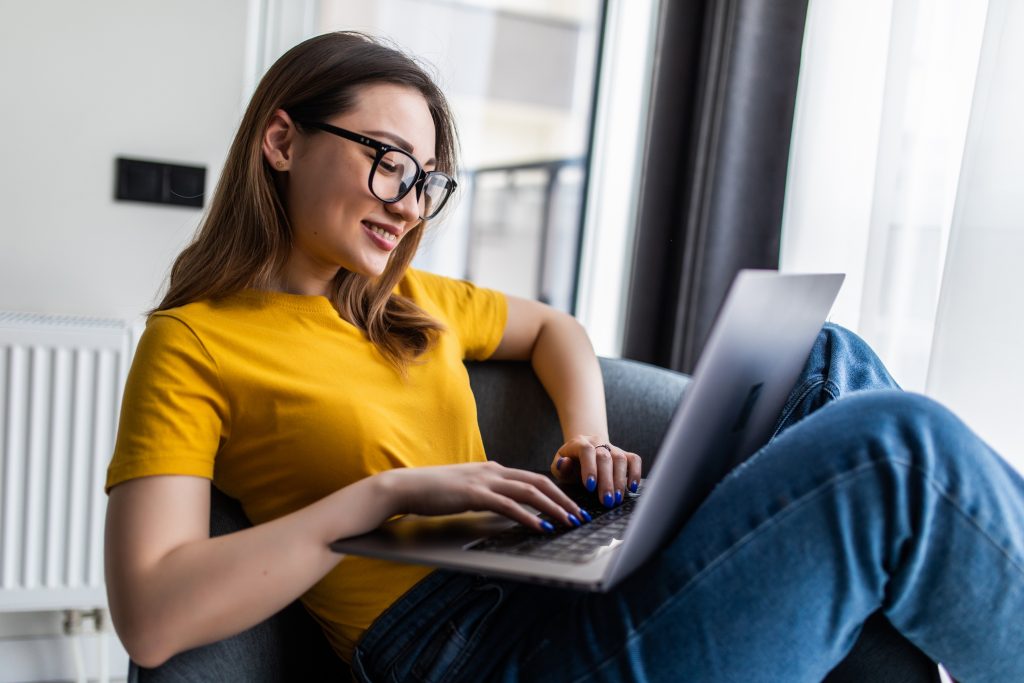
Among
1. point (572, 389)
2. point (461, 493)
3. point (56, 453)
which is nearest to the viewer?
point (461, 493)

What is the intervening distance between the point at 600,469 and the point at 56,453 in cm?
117

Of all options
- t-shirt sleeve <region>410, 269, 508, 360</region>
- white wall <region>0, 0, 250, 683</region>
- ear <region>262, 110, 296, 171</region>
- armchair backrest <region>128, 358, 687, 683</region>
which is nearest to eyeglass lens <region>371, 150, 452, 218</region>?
ear <region>262, 110, 296, 171</region>

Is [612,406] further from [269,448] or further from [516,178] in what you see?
[516,178]

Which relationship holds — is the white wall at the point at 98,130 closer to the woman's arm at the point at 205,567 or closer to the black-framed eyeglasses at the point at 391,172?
the black-framed eyeglasses at the point at 391,172

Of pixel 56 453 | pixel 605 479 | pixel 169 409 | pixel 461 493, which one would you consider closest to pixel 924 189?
pixel 605 479

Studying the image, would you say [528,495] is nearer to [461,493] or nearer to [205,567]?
[461,493]

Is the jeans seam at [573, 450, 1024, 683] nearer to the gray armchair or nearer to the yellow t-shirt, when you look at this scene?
the gray armchair

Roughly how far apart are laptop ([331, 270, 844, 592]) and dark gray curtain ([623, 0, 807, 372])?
73cm

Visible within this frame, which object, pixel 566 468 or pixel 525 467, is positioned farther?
pixel 525 467

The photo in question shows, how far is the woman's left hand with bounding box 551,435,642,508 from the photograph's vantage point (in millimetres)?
1080

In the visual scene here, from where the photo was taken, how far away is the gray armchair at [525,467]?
0.92 meters

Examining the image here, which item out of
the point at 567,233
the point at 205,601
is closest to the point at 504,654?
the point at 205,601

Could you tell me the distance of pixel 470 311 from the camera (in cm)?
140

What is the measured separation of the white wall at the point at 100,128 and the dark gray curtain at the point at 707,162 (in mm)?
878
